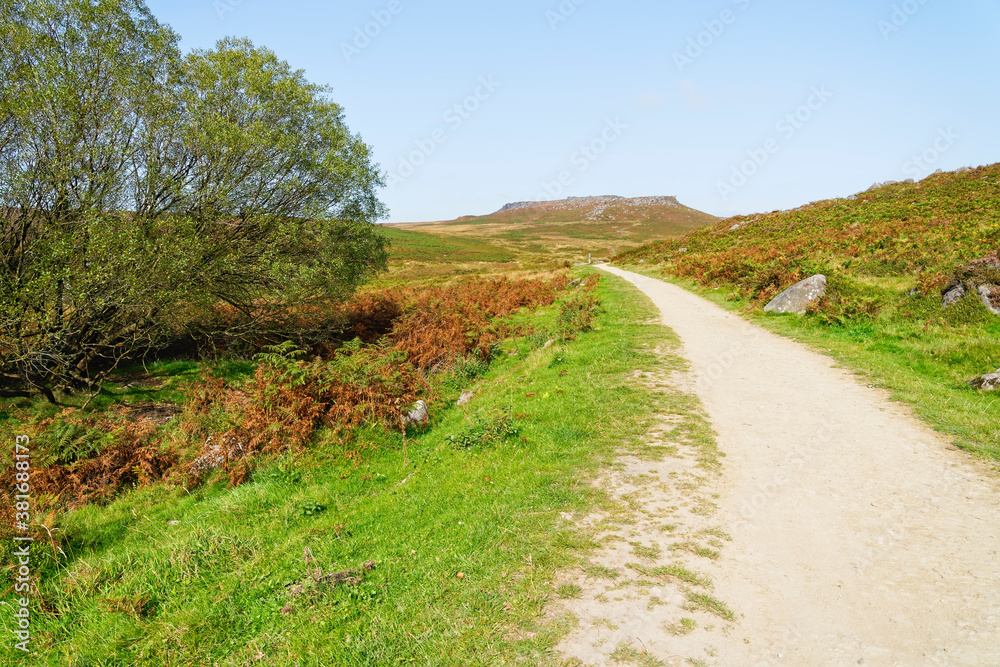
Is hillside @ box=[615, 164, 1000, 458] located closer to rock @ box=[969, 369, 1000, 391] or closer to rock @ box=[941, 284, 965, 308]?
rock @ box=[941, 284, 965, 308]

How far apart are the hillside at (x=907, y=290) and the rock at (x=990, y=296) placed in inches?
1.3

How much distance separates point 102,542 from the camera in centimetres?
634

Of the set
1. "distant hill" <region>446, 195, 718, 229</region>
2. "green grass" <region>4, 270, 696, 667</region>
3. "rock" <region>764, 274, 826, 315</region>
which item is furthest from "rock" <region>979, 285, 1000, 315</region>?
"distant hill" <region>446, 195, 718, 229</region>

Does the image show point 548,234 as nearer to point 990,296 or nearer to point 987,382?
point 990,296

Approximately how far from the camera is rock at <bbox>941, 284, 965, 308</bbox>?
42.5 feet

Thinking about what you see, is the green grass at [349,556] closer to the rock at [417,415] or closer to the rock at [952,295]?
the rock at [417,415]

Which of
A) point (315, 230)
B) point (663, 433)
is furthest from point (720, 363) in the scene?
point (315, 230)

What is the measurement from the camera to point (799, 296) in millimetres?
17094

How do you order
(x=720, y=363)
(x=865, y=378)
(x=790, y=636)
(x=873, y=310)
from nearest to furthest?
(x=790, y=636) < (x=865, y=378) < (x=720, y=363) < (x=873, y=310)

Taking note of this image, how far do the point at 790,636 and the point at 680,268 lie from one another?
32569mm

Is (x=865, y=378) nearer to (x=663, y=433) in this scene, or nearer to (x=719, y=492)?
(x=663, y=433)

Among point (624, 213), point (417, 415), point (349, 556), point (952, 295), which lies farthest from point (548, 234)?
point (349, 556)

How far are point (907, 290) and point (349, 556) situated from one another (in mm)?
18542

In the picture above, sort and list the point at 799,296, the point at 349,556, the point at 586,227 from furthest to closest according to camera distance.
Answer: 1. the point at 586,227
2. the point at 799,296
3. the point at 349,556
